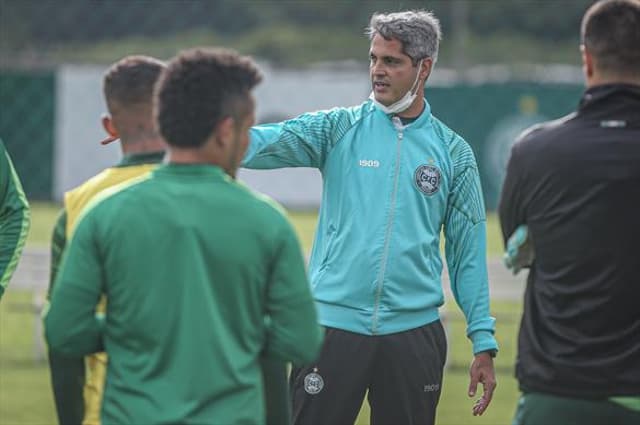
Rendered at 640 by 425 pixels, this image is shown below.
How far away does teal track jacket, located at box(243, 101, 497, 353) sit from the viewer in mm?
5754

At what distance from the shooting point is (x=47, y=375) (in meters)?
11.0

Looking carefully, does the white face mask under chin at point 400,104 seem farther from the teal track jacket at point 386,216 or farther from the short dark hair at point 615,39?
the short dark hair at point 615,39

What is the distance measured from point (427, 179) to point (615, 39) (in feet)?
5.25

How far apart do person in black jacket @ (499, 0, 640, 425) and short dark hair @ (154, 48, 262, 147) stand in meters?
0.92

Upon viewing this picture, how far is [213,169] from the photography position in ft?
12.9

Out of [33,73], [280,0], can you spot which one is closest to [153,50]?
[33,73]

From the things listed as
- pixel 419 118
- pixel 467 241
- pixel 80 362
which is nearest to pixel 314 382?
pixel 467 241

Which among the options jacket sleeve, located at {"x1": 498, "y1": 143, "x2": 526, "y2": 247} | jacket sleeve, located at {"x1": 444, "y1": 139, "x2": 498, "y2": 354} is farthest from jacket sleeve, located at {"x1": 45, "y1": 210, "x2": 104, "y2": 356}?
jacket sleeve, located at {"x1": 444, "y1": 139, "x2": 498, "y2": 354}

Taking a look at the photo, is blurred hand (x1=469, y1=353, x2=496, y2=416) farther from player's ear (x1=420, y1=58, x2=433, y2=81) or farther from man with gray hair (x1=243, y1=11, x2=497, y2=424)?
player's ear (x1=420, y1=58, x2=433, y2=81)

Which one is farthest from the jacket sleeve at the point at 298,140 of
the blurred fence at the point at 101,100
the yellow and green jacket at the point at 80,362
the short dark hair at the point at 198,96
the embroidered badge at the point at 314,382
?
the blurred fence at the point at 101,100

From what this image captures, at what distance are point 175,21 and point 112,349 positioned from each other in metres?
29.4

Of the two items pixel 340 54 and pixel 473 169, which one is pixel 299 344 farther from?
pixel 340 54

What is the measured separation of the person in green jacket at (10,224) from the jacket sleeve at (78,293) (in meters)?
1.78

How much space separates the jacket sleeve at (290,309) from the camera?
3.93 metres
